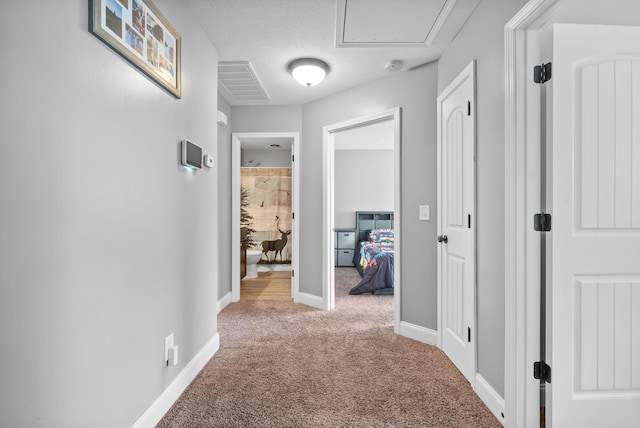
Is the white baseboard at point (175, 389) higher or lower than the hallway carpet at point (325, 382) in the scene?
higher

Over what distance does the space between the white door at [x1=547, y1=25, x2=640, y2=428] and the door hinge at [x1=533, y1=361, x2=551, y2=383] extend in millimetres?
72

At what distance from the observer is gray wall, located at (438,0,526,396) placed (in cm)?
177

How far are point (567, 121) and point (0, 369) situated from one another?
88.1 inches

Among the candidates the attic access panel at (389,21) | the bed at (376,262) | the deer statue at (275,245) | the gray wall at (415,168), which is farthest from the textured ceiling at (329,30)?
the deer statue at (275,245)

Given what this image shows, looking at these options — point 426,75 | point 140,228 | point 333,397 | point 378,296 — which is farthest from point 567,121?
point 378,296

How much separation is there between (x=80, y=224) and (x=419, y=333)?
2.53 meters

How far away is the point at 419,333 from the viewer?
281 cm

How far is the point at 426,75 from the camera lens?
2830mm

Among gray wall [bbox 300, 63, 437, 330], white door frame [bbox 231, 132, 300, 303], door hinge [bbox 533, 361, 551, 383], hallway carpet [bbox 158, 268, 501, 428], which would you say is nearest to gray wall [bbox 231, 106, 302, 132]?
white door frame [bbox 231, 132, 300, 303]

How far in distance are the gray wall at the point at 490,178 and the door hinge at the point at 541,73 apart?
0.58ft

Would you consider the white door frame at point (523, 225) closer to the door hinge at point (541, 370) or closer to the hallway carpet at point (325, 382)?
the door hinge at point (541, 370)

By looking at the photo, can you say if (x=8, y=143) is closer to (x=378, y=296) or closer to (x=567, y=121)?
(x=567, y=121)

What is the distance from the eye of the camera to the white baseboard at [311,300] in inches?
147

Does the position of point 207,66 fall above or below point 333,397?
above
